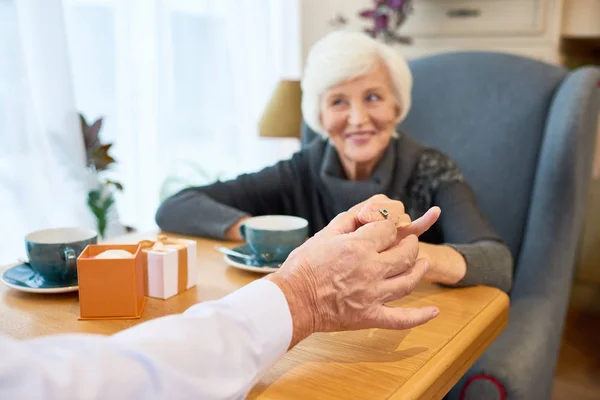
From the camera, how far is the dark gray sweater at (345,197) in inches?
45.9

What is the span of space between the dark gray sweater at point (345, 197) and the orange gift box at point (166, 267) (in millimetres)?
A: 323

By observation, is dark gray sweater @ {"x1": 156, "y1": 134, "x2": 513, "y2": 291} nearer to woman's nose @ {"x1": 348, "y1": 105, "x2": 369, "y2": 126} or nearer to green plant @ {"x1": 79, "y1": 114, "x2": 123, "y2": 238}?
woman's nose @ {"x1": 348, "y1": 105, "x2": 369, "y2": 126}

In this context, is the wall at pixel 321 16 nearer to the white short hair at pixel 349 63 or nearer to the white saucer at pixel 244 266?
the white short hair at pixel 349 63

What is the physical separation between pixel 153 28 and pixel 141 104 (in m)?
0.27

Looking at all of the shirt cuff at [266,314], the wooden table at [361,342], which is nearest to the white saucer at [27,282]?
the wooden table at [361,342]

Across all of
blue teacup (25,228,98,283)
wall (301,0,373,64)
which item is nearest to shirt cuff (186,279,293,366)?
blue teacup (25,228,98,283)

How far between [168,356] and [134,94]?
1618 mm

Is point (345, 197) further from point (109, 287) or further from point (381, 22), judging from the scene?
point (381, 22)

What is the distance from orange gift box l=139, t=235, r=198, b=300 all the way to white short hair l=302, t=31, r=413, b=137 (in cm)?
66

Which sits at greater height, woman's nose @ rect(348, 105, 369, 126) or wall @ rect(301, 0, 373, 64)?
wall @ rect(301, 0, 373, 64)

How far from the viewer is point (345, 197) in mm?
1443

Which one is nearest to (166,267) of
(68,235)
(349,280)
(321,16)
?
(68,235)

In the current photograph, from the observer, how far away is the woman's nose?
4.55 ft

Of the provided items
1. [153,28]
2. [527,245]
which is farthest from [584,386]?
[153,28]
